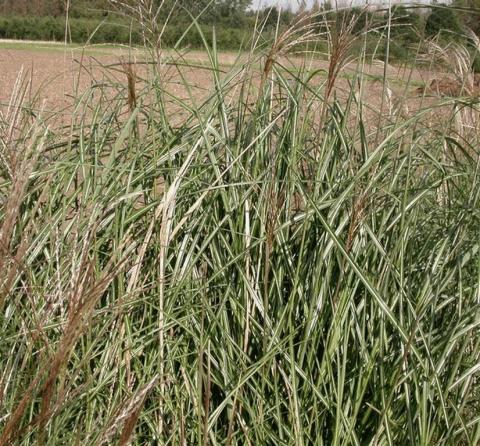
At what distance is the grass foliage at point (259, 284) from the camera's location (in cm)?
175

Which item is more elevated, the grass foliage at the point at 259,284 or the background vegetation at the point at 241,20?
the background vegetation at the point at 241,20

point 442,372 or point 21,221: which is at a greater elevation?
point 21,221

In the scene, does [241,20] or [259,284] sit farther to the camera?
[241,20]

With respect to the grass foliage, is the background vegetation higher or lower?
higher

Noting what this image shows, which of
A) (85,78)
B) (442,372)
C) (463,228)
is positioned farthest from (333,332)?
(85,78)

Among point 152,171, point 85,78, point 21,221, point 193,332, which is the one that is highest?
point 152,171

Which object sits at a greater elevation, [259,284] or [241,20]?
[241,20]

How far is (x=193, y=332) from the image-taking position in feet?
6.13

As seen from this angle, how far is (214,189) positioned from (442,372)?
728 millimetres

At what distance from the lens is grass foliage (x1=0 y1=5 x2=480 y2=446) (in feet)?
5.74

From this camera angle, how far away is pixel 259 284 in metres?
1.99

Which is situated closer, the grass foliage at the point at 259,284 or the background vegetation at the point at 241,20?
the grass foliage at the point at 259,284

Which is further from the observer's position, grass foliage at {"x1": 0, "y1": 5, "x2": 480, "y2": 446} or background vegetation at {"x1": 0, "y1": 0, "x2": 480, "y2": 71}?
background vegetation at {"x1": 0, "y1": 0, "x2": 480, "y2": 71}

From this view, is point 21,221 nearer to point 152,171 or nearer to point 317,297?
point 152,171
